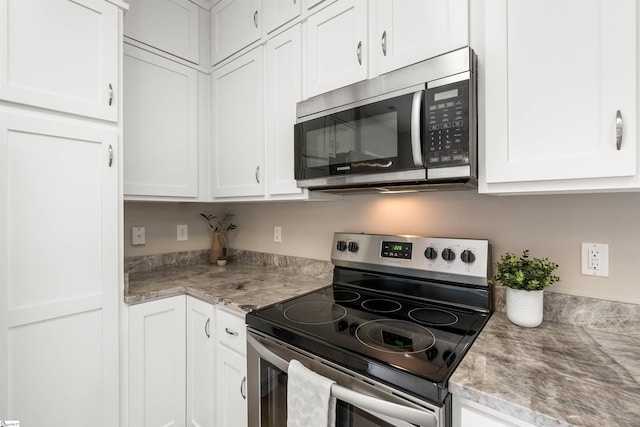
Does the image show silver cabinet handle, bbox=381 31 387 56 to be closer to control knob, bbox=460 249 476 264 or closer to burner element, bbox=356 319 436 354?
control knob, bbox=460 249 476 264

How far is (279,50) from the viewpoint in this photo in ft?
5.44

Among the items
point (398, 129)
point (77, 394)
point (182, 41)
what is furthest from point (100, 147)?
point (398, 129)

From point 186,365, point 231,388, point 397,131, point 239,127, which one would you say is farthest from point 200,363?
point 397,131

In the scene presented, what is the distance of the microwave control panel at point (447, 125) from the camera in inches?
39.8

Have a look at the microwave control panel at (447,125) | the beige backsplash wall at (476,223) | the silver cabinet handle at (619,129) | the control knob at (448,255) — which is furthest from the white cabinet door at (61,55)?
the silver cabinet handle at (619,129)

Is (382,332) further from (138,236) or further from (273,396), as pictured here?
(138,236)

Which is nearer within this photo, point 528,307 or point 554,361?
point 554,361

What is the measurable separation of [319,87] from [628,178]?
1182mm

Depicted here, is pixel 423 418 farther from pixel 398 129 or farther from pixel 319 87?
pixel 319 87

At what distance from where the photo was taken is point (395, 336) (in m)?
1.03

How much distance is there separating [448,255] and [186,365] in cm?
153

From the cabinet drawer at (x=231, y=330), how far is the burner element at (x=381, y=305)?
0.57m

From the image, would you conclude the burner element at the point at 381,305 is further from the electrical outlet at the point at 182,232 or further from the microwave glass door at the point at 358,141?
the electrical outlet at the point at 182,232

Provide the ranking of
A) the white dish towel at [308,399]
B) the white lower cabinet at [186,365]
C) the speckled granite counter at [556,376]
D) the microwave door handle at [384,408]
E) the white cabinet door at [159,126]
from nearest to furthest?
the speckled granite counter at [556,376], the microwave door handle at [384,408], the white dish towel at [308,399], the white lower cabinet at [186,365], the white cabinet door at [159,126]
